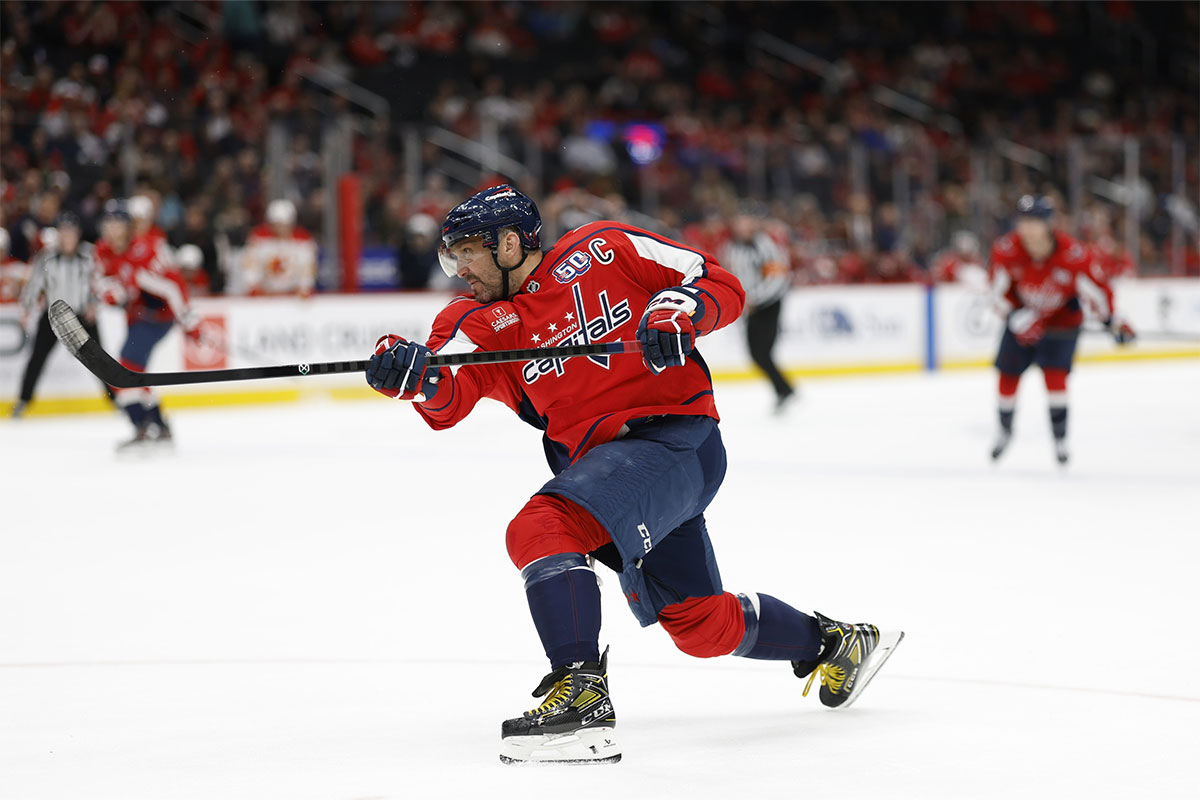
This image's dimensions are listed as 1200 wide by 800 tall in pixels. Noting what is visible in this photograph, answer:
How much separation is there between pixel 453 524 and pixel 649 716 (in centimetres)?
318

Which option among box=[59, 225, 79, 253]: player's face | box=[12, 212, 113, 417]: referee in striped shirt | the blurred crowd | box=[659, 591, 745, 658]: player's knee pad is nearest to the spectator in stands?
the blurred crowd

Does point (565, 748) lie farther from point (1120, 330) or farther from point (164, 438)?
point (164, 438)

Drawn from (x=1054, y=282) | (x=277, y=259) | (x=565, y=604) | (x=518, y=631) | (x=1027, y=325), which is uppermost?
(x=277, y=259)

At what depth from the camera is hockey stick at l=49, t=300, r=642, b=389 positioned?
10.3ft

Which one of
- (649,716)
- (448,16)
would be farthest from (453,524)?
(448,16)

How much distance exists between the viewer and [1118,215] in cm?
1670

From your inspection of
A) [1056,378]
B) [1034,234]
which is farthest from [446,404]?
[1056,378]

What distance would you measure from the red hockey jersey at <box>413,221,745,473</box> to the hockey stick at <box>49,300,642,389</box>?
2.2 inches

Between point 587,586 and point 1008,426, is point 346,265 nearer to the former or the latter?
point 1008,426

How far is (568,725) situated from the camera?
2932 millimetres

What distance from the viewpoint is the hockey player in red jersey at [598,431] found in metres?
2.99

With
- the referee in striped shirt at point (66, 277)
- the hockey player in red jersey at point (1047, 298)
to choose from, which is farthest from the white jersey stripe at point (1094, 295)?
the referee in striped shirt at point (66, 277)

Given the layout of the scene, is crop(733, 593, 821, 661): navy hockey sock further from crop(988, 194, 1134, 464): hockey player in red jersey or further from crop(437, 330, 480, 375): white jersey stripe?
crop(988, 194, 1134, 464): hockey player in red jersey

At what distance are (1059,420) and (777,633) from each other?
17.1 ft
